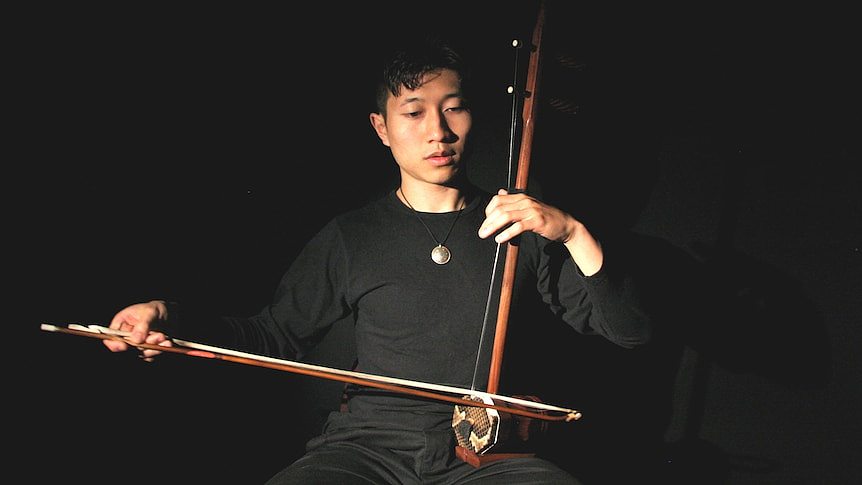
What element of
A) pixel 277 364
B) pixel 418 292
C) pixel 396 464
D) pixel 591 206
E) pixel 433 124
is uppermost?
pixel 433 124

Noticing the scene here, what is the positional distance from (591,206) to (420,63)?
0.64 meters

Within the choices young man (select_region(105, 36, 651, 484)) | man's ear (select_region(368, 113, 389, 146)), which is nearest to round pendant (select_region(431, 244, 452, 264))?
young man (select_region(105, 36, 651, 484))

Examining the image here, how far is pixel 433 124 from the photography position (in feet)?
4.69

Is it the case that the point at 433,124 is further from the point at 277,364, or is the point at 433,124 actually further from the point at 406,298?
the point at 277,364

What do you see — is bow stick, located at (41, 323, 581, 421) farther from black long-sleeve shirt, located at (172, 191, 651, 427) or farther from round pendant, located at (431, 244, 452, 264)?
round pendant, located at (431, 244, 452, 264)

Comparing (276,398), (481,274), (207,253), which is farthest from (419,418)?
(207,253)

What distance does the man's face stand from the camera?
1.44m

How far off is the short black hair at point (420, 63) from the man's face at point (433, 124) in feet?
0.04

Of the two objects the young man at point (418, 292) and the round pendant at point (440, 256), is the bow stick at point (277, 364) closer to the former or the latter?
the young man at point (418, 292)

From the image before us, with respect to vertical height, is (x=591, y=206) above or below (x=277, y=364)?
above

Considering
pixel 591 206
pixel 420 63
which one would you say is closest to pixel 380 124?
pixel 420 63

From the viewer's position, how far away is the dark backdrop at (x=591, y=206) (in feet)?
5.27

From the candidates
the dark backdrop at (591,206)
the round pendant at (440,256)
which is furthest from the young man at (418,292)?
the dark backdrop at (591,206)

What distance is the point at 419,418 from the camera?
1.41 metres
